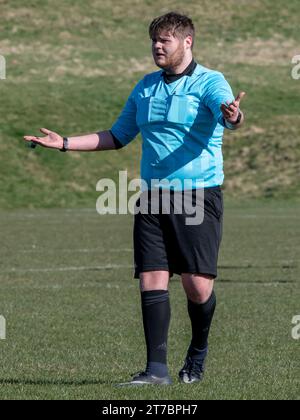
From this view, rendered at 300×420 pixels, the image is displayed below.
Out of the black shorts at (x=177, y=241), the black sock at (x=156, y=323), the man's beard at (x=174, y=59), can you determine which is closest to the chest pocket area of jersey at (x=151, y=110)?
the man's beard at (x=174, y=59)

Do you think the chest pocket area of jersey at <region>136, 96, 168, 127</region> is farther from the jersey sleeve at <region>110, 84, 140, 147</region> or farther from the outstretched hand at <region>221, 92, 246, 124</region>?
the outstretched hand at <region>221, 92, 246, 124</region>

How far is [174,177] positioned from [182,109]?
45 centimetres

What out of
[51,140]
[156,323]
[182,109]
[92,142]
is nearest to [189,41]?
[182,109]

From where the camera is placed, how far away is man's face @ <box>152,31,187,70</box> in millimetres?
8586

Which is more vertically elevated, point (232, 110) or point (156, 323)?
point (232, 110)

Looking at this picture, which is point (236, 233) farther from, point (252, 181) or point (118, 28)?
point (118, 28)

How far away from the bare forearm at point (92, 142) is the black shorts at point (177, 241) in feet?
2.06

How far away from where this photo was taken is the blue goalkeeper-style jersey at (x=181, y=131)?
871 centimetres

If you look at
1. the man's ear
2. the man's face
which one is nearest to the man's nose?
the man's face

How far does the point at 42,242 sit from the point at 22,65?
3566cm

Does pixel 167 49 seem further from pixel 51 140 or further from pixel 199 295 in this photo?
pixel 199 295

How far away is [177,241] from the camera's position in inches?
344

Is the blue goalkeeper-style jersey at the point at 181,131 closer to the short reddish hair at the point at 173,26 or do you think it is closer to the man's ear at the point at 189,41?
the man's ear at the point at 189,41
